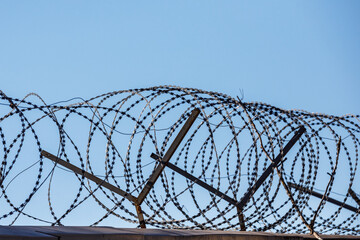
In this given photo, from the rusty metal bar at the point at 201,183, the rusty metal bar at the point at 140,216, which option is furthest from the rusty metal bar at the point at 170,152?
the rusty metal bar at the point at 201,183

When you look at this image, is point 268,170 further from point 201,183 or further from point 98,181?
point 98,181

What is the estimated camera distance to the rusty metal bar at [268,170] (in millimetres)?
11250

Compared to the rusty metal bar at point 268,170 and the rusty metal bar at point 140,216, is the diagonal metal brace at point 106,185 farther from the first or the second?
the rusty metal bar at point 268,170

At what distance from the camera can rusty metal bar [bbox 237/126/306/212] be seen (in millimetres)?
11250

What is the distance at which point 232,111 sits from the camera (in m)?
10.7

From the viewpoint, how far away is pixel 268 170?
12.0 metres

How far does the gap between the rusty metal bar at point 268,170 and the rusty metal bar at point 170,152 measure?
152cm

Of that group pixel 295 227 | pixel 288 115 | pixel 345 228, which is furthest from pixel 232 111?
pixel 345 228

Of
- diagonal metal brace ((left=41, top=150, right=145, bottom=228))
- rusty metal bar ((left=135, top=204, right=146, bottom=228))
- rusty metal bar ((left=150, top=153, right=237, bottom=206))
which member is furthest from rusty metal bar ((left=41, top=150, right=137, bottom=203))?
rusty metal bar ((left=150, top=153, right=237, bottom=206))

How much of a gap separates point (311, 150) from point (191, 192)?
2325 mm

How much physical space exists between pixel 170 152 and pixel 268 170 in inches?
90.0

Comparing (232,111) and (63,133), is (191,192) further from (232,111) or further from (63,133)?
(63,133)

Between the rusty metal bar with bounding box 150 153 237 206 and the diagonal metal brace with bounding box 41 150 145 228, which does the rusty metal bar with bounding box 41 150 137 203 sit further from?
the rusty metal bar with bounding box 150 153 237 206

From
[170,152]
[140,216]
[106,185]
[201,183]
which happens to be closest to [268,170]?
Result: [201,183]
